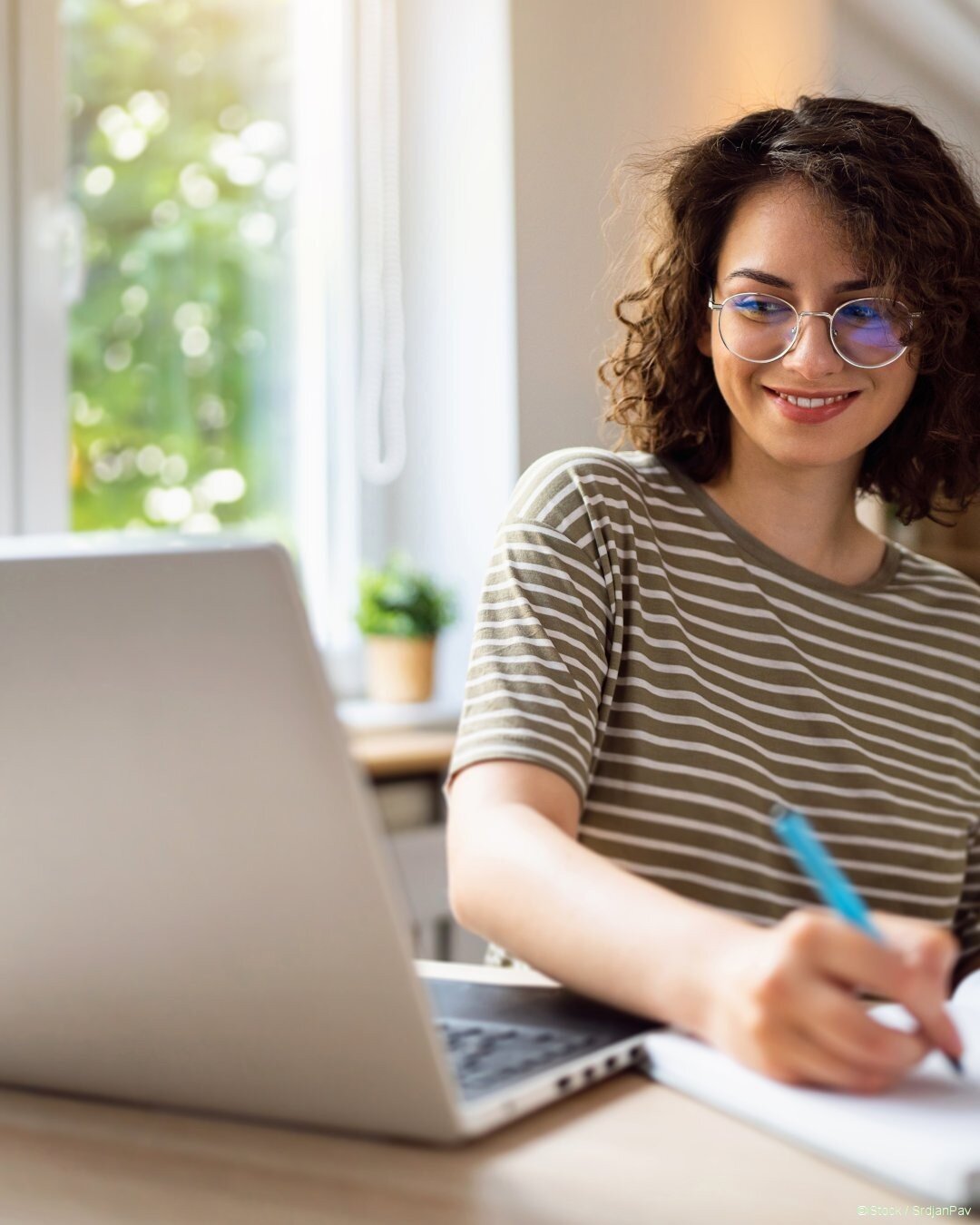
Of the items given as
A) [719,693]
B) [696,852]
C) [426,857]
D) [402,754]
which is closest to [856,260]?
[719,693]

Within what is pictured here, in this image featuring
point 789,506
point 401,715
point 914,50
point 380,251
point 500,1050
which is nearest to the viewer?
point 500,1050

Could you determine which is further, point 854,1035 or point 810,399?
point 810,399

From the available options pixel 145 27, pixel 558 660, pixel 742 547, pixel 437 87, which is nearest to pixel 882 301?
pixel 742 547

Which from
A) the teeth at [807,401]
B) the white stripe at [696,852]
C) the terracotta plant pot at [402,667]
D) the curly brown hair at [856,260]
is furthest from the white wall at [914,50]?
the terracotta plant pot at [402,667]

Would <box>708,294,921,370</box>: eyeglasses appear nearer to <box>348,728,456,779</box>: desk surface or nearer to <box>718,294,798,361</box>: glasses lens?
<box>718,294,798,361</box>: glasses lens

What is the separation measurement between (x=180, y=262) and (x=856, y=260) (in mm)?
1486

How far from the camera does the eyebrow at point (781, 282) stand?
3.68ft

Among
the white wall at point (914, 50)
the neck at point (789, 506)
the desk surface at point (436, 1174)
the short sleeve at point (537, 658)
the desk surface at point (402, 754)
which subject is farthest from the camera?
the desk surface at point (402, 754)

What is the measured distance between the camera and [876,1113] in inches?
23.3

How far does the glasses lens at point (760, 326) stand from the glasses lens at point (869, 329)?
4 cm

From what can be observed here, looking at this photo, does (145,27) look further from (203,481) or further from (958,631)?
(958,631)

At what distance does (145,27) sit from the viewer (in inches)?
88.7

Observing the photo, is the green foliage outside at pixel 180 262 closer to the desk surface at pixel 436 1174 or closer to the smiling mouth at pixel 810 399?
the smiling mouth at pixel 810 399

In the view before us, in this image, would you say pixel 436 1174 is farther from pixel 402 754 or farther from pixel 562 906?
pixel 402 754
